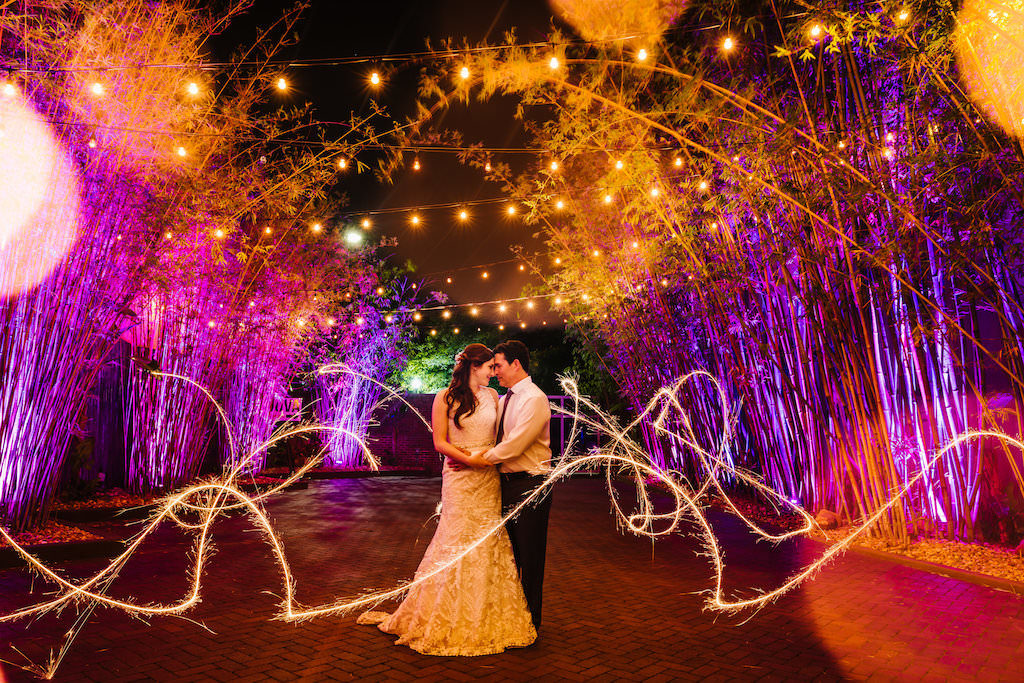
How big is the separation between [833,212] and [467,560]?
13.0 feet

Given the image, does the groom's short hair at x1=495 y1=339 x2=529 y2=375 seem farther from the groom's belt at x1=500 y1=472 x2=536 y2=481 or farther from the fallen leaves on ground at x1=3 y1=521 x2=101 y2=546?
the fallen leaves on ground at x1=3 y1=521 x2=101 y2=546

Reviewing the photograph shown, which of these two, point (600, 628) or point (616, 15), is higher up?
point (616, 15)

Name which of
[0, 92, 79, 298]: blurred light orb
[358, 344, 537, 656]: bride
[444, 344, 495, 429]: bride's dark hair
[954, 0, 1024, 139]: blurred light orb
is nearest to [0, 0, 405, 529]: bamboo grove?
[0, 92, 79, 298]: blurred light orb

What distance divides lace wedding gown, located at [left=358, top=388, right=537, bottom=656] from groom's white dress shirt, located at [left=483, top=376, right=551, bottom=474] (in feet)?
0.38

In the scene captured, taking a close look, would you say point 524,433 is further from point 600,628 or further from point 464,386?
point 600,628

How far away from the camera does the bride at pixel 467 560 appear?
3.46 meters

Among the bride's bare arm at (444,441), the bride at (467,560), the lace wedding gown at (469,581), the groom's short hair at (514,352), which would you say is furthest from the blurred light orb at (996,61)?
the bride's bare arm at (444,441)

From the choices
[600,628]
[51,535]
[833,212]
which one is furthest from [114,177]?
[833,212]

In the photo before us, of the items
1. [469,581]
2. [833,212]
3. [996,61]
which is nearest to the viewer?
[469,581]

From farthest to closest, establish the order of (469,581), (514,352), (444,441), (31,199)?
(31,199) → (514,352) → (444,441) → (469,581)

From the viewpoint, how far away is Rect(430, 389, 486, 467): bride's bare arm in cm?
358

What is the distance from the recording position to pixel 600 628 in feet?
12.8

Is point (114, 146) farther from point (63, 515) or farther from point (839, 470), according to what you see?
point (839, 470)

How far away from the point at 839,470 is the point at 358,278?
10.2m
